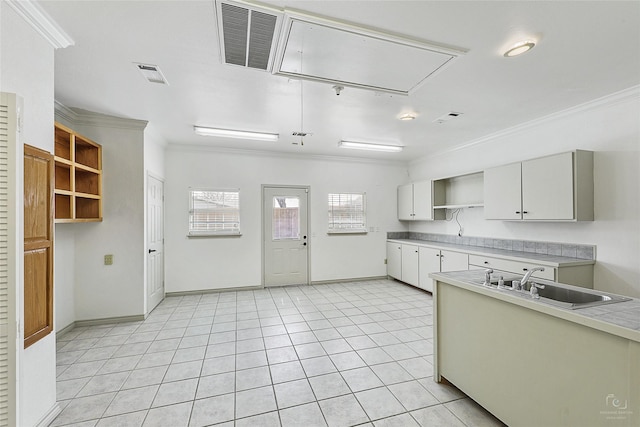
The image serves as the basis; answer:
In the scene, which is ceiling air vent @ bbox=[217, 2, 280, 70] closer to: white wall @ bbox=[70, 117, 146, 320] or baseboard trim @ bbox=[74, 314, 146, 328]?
white wall @ bbox=[70, 117, 146, 320]

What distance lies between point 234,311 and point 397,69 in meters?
3.89

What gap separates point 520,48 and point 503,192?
2.30 metres

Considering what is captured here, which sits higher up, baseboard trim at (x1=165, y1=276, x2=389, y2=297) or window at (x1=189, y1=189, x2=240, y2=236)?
window at (x1=189, y1=189, x2=240, y2=236)

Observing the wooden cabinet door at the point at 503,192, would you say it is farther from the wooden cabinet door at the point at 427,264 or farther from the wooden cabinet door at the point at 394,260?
the wooden cabinet door at the point at 394,260

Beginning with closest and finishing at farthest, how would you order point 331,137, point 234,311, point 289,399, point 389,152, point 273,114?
point 289,399 < point 273,114 < point 234,311 < point 331,137 < point 389,152

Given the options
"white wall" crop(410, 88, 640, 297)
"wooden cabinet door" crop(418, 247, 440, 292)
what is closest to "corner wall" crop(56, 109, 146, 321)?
"wooden cabinet door" crop(418, 247, 440, 292)

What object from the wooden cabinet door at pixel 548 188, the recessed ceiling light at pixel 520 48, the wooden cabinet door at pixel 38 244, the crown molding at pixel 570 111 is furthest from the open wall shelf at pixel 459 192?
the wooden cabinet door at pixel 38 244

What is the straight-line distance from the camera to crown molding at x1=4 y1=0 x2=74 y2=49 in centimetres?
167

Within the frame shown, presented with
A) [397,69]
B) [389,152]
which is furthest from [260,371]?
[389,152]

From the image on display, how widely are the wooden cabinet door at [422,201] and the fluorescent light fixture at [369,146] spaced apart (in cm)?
93

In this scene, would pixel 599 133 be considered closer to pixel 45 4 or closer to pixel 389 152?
pixel 389 152

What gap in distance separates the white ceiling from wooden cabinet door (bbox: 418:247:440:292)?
7.02 feet

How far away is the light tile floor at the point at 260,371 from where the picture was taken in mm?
2014

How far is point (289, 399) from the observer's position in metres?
2.18
